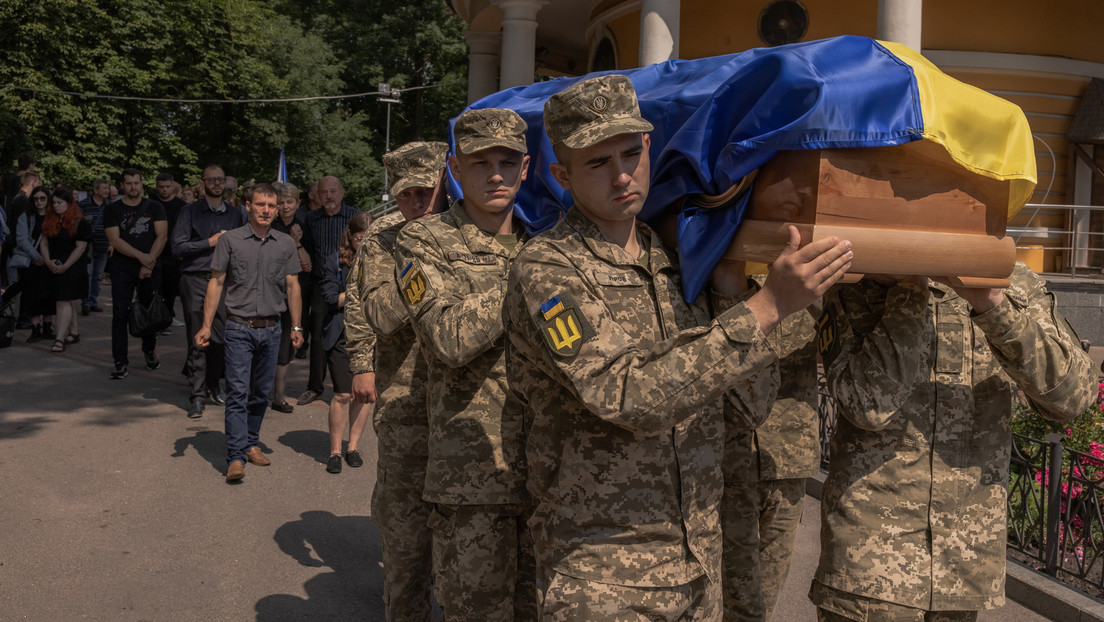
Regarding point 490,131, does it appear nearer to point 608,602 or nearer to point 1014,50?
point 608,602

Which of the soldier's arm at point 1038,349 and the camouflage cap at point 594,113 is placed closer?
the camouflage cap at point 594,113

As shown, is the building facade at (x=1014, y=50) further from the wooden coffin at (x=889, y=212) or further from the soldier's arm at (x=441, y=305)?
the wooden coffin at (x=889, y=212)

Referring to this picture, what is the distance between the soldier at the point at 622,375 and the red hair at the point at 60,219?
11.2 m

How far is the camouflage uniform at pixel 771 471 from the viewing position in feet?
11.3

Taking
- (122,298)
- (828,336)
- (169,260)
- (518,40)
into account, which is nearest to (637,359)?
(828,336)

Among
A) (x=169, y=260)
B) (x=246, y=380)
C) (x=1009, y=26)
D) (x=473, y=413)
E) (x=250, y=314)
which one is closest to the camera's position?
(x=473, y=413)

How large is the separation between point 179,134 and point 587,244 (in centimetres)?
3802

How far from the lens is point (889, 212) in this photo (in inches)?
102

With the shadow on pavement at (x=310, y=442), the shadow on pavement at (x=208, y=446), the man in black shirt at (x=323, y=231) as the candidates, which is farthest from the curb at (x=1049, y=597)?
the man in black shirt at (x=323, y=231)

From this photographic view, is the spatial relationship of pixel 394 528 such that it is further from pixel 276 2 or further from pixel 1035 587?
pixel 276 2

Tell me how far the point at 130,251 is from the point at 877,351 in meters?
9.07

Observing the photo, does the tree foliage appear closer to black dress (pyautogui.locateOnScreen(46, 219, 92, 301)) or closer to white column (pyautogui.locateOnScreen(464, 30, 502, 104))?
white column (pyautogui.locateOnScreen(464, 30, 502, 104))

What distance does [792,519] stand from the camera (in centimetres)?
388

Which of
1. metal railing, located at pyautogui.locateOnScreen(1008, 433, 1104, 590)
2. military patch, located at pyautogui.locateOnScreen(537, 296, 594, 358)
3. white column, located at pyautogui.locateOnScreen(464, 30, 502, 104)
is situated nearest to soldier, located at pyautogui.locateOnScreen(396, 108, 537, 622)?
military patch, located at pyautogui.locateOnScreen(537, 296, 594, 358)
